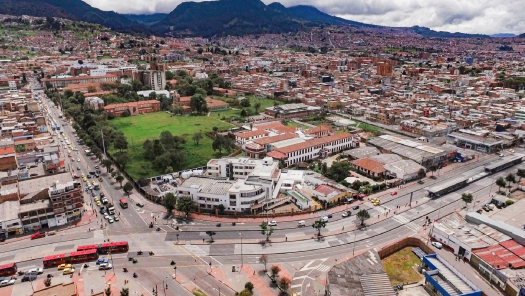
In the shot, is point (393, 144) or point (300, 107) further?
point (300, 107)

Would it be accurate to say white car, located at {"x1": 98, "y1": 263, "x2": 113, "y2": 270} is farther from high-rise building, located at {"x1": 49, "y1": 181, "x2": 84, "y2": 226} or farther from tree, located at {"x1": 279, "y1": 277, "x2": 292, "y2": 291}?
tree, located at {"x1": 279, "y1": 277, "x2": 292, "y2": 291}

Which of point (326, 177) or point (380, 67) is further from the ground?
point (380, 67)

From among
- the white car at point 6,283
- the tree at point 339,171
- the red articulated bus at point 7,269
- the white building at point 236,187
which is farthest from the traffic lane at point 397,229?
the red articulated bus at point 7,269

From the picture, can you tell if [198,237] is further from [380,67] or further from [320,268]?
[380,67]

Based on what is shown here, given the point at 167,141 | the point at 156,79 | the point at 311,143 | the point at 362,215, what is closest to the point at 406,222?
the point at 362,215

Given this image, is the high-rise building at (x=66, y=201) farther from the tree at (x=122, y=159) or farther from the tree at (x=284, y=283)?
the tree at (x=284, y=283)

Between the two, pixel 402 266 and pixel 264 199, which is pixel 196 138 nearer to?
pixel 264 199

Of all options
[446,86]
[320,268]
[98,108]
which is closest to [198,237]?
[320,268]
